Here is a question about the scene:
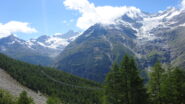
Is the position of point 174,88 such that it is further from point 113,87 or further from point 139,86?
point 113,87

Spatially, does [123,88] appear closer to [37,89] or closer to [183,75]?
[183,75]

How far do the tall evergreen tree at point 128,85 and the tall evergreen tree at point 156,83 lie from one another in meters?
2.91

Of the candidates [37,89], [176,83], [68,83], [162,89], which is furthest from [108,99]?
[68,83]

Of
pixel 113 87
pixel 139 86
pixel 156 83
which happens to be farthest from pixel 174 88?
pixel 113 87

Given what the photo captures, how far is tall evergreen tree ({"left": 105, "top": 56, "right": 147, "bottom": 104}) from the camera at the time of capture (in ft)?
118

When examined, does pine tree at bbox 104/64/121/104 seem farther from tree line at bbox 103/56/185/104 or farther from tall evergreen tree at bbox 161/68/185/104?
tall evergreen tree at bbox 161/68/185/104

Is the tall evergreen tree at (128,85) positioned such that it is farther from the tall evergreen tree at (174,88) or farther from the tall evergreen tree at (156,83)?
the tall evergreen tree at (174,88)

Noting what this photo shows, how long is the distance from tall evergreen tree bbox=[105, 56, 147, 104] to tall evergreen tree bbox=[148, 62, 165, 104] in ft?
9.55

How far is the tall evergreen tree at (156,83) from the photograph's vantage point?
128ft

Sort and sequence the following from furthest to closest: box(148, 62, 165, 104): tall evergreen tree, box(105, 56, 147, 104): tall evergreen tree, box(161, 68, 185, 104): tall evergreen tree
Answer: box(148, 62, 165, 104): tall evergreen tree, box(161, 68, 185, 104): tall evergreen tree, box(105, 56, 147, 104): tall evergreen tree

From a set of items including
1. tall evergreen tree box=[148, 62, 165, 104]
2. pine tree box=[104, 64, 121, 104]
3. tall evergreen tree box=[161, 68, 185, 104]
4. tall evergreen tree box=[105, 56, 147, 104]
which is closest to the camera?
tall evergreen tree box=[105, 56, 147, 104]

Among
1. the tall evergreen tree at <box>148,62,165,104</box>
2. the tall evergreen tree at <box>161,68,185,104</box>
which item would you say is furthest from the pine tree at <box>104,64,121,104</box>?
the tall evergreen tree at <box>161,68,185,104</box>

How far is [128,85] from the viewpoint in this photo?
36188 mm

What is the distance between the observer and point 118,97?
37000 millimetres
